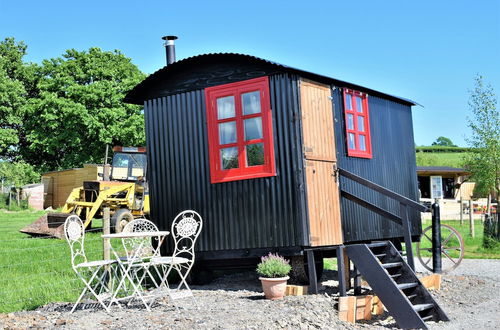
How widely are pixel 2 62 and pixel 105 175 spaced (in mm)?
20789

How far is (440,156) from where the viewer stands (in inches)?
2219

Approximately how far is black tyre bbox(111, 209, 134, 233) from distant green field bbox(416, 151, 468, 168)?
2924cm

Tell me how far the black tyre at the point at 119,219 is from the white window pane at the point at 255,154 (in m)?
6.75

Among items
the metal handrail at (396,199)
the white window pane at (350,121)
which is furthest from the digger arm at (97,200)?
Answer: the metal handrail at (396,199)

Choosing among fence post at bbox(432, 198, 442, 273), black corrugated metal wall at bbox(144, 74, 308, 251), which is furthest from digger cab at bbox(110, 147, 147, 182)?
fence post at bbox(432, 198, 442, 273)

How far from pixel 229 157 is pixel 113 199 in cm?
777

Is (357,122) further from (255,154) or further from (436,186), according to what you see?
(436,186)

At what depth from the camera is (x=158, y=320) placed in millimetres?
6750

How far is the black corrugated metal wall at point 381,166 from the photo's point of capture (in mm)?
9898

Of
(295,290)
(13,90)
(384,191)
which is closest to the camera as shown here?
(295,290)

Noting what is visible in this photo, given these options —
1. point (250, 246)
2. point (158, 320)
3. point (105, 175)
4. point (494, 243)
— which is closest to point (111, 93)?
point (105, 175)

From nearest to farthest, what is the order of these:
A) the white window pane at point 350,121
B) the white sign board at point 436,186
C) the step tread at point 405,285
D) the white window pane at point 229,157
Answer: the step tread at point 405,285 < the white window pane at point 229,157 < the white window pane at point 350,121 < the white sign board at point 436,186

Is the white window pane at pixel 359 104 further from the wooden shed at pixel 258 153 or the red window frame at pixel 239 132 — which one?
the red window frame at pixel 239 132

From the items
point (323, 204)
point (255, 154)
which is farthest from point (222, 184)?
point (323, 204)
